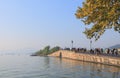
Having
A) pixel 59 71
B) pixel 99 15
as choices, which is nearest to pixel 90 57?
pixel 59 71

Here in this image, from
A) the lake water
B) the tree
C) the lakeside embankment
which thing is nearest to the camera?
the tree

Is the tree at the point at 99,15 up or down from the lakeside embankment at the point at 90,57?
up

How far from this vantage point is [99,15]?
33719 millimetres

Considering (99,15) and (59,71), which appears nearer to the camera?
(99,15)

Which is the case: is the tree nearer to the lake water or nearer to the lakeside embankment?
the lake water

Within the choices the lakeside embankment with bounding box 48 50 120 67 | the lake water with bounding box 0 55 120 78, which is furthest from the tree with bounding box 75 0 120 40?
the lakeside embankment with bounding box 48 50 120 67

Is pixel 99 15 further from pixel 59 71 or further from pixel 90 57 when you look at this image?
pixel 90 57

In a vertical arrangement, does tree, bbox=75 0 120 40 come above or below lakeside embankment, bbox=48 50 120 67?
above

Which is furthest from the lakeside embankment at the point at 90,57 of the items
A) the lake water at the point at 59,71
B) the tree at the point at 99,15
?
the tree at the point at 99,15

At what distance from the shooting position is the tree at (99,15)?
105 feet

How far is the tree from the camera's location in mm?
32000

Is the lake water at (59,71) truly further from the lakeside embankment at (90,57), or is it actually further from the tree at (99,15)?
the tree at (99,15)

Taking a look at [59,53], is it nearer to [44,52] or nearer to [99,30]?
[44,52]

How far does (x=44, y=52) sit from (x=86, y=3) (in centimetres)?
11049
